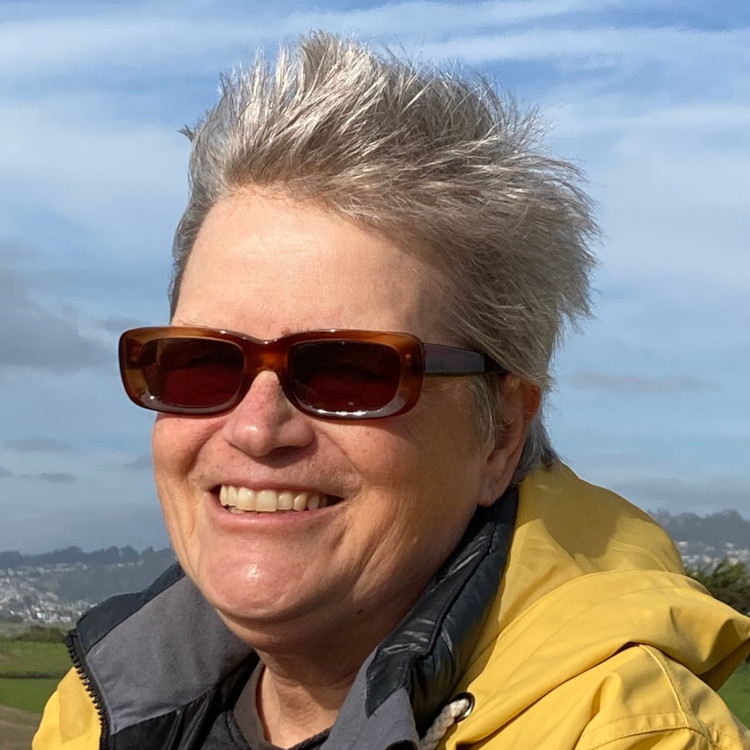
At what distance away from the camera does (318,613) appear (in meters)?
2.33

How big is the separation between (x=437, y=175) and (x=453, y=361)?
39 centimetres

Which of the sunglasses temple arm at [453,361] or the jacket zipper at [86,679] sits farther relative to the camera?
the jacket zipper at [86,679]

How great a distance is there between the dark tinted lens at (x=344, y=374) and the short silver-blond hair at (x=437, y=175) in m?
0.20

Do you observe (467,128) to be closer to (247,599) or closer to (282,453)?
(282,453)

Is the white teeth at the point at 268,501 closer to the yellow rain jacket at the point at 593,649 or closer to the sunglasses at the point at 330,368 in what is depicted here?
the sunglasses at the point at 330,368

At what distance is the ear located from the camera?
8.17 ft

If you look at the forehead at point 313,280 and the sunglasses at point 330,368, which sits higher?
the forehead at point 313,280

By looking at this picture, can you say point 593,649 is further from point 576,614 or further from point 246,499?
point 246,499

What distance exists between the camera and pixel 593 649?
6.41 ft

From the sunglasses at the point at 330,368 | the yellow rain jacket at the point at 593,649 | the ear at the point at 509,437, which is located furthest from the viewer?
the ear at the point at 509,437

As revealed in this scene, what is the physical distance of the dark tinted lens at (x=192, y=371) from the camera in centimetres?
232

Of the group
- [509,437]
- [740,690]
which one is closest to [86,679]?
[509,437]

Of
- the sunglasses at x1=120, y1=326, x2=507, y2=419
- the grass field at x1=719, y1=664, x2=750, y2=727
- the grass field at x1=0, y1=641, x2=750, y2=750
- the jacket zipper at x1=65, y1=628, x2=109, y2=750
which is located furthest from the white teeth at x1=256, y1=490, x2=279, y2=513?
the grass field at x1=719, y1=664, x2=750, y2=727

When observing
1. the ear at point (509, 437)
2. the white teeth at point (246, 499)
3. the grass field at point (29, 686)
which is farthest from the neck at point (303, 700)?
the grass field at point (29, 686)
